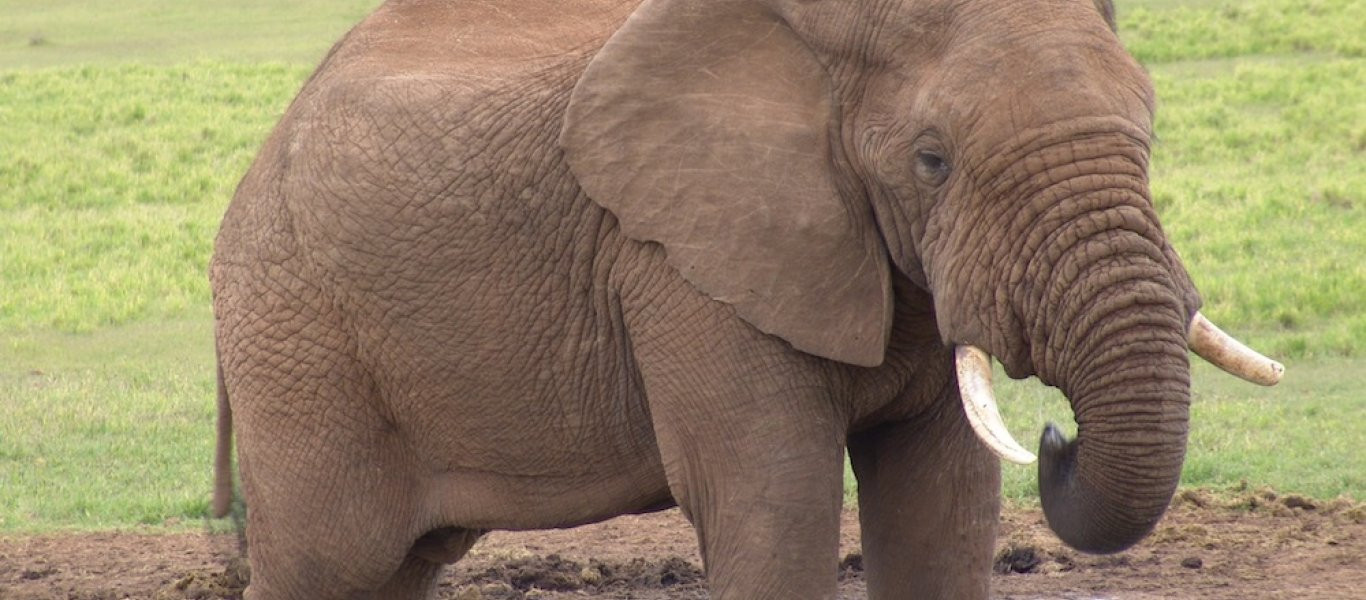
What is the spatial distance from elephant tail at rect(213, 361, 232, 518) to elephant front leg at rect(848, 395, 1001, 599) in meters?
1.86

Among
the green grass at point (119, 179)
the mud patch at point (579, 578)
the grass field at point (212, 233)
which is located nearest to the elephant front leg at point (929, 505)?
the mud patch at point (579, 578)

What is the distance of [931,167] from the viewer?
4.35 m

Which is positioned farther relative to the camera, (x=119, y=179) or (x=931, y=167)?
(x=119, y=179)

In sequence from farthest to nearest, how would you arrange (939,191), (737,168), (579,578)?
1. (579,578)
2. (737,168)
3. (939,191)

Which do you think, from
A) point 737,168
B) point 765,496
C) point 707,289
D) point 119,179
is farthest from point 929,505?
point 119,179

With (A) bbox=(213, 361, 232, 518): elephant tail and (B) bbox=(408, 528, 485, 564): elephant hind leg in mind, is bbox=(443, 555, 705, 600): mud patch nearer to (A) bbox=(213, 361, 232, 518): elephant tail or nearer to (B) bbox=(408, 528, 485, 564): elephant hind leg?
(A) bbox=(213, 361, 232, 518): elephant tail

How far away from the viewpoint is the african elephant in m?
4.14

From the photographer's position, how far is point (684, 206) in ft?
15.7

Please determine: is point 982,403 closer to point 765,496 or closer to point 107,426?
point 765,496

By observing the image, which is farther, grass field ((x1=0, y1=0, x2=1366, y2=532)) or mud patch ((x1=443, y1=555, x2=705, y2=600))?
grass field ((x1=0, y1=0, x2=1366, y2=532))

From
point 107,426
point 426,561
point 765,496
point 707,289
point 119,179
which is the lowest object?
point 119,179

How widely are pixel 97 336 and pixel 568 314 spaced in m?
7.63

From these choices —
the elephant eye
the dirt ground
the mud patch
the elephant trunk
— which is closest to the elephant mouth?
the elephant trunk

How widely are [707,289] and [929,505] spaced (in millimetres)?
882
